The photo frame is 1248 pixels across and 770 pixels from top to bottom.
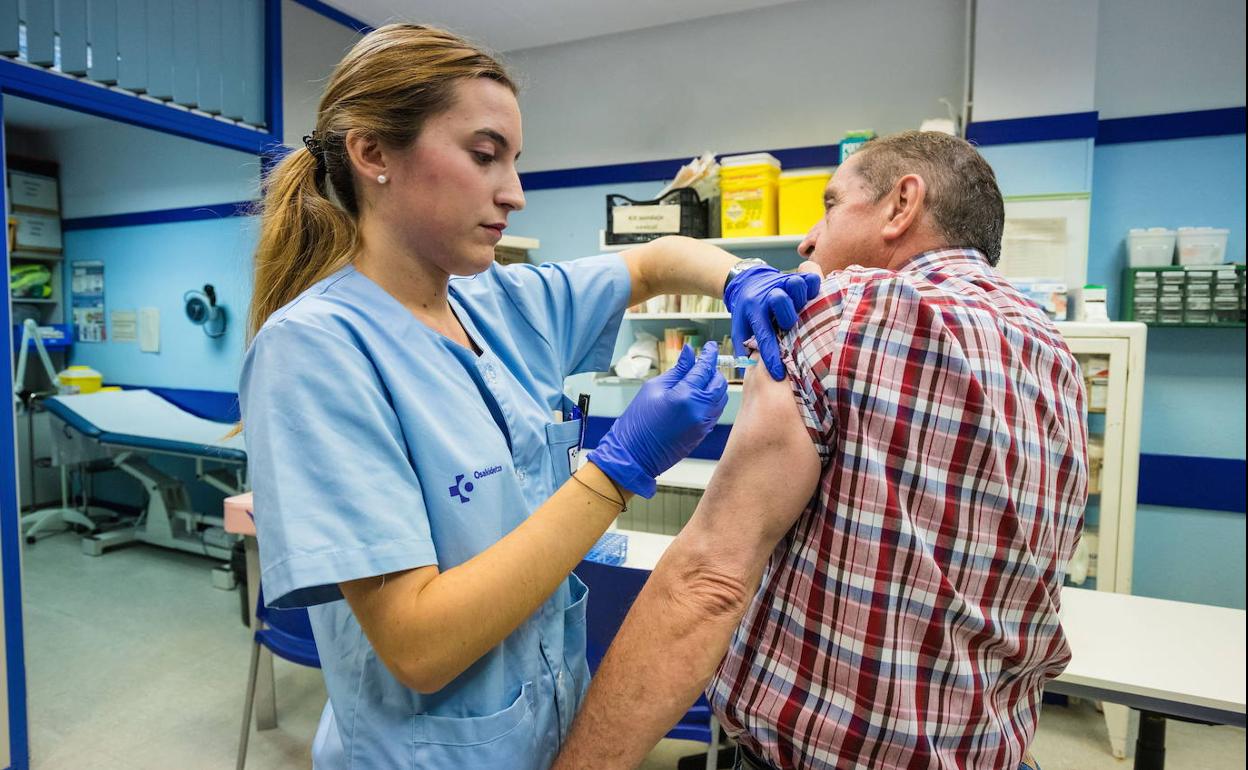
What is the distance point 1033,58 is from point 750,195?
1256 millimetres

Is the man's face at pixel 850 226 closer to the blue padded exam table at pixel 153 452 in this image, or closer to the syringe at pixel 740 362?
the syringe at pixel 740 362

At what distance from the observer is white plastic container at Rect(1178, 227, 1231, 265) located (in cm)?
276

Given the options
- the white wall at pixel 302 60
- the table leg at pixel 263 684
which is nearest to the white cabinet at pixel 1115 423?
the table leg at pixel 263 684

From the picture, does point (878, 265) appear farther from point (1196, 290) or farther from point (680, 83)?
point (680, 83)

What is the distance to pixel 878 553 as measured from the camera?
2.59 feet

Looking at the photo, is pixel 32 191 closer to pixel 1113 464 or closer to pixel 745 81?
pixel 745 81

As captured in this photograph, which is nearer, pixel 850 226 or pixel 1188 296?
pixel 850 226

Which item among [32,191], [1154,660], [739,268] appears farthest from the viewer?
[32,191]

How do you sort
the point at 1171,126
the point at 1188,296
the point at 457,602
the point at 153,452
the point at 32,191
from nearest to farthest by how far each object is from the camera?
1. the point at 457,602
2. the point at 1188,296
3. the point at 1171,126
4. the point at 153,452
5. the point at 32,191

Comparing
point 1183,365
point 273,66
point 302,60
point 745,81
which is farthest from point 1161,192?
point 302,60

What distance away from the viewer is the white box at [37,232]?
509cm

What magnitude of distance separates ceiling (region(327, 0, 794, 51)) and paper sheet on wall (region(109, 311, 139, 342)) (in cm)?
292

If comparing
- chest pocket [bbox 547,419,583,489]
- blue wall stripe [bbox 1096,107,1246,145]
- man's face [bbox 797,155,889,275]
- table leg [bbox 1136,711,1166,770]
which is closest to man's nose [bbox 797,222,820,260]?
man's face [bbox 797,155,889,275]

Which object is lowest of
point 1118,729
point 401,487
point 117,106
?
point 1118,729
